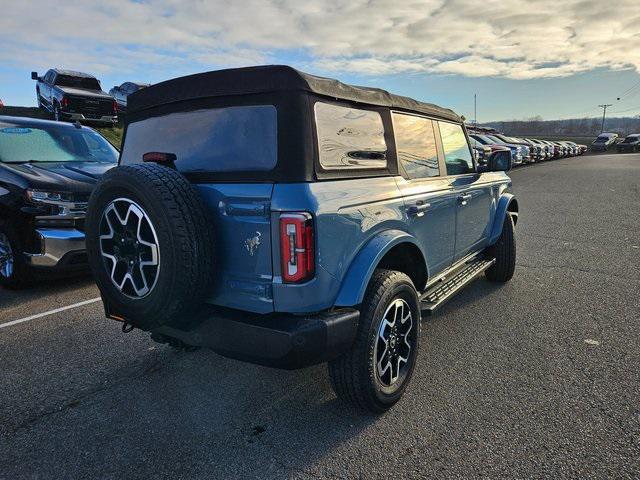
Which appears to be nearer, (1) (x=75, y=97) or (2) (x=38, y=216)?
(2) (x=38, y=216)

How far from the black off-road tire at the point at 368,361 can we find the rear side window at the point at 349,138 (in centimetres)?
69

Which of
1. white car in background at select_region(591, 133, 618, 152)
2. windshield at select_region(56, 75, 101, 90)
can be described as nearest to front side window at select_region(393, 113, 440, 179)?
windshield at select_region(56, 75, 101, 90)

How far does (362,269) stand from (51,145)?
5.01 m

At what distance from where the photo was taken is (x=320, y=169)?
2393mm

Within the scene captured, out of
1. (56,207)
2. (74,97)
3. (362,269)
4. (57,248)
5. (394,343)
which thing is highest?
(74,97)

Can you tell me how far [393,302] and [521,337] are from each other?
5.36 ft

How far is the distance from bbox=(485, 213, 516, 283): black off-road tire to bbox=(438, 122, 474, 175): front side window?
0.99 m

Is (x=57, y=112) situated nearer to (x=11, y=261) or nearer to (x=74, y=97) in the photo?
(x=74, y=97)

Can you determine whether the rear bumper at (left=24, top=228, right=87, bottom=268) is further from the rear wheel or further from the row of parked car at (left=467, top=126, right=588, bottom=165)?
the row of parked car at (left=467, top=126, right=588, bottom=165)

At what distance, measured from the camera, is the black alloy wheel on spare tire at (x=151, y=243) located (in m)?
2.22

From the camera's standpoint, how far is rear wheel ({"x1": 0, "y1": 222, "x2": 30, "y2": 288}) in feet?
15.4

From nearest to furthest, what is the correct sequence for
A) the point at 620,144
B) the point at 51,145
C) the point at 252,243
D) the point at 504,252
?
1. the point at 252,243
2. the point at 504,252
3. the point at 51,145
4. the point at 620,144

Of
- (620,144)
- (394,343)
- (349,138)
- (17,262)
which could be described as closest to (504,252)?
(394,343)

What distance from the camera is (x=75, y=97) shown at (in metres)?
15.1
